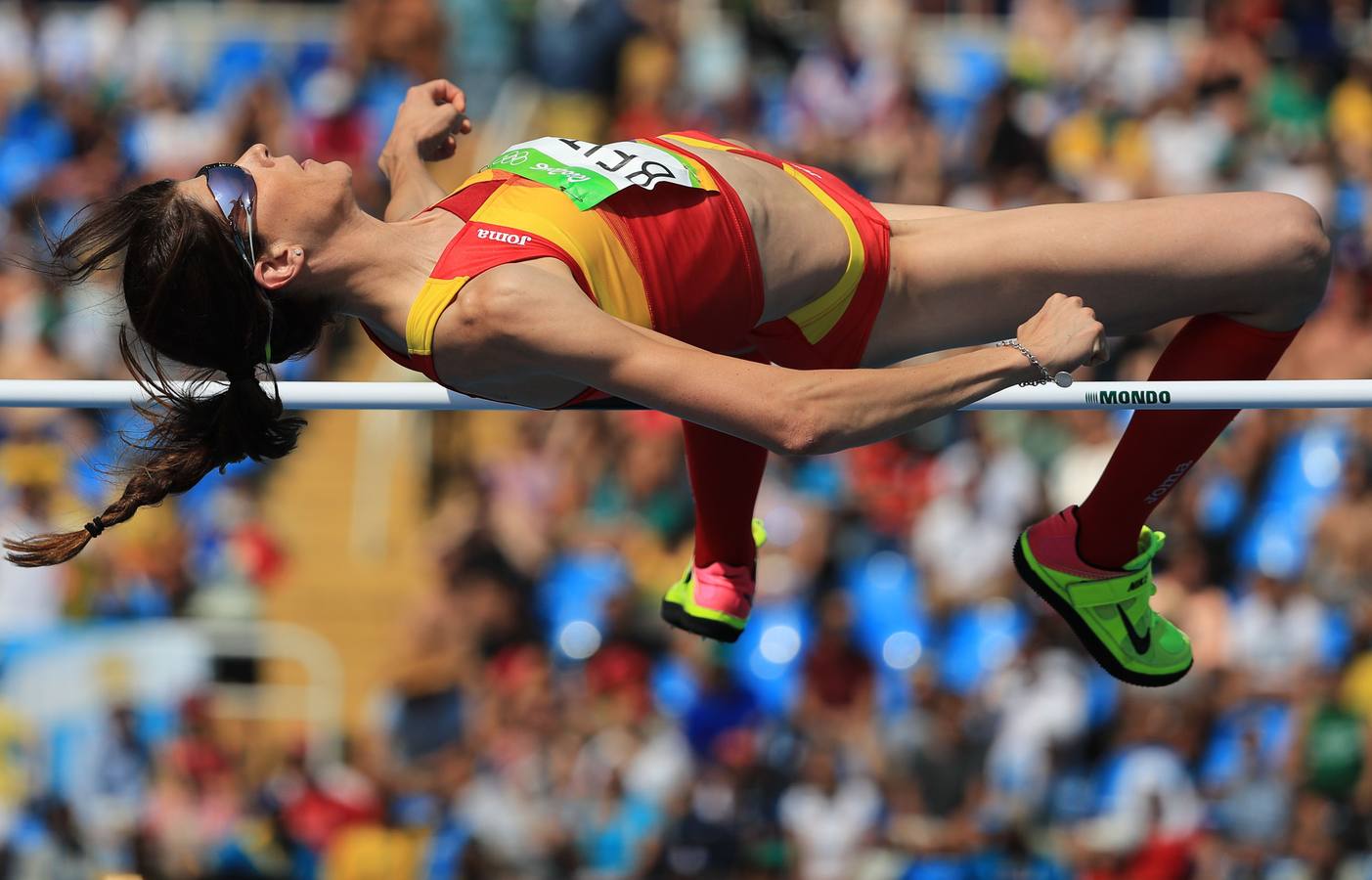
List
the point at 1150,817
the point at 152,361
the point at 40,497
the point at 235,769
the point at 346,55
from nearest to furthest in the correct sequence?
the point at 152,361 → the point at 1150,817 → the point at 235,769 → the point at 40,497 → the point at 346,55

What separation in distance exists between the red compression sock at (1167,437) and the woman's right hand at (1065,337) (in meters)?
0.70

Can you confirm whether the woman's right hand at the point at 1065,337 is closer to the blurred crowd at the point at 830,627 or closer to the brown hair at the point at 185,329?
the brown hair at the point at 185,329

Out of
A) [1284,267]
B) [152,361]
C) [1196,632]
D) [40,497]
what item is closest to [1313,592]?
[1196,632]

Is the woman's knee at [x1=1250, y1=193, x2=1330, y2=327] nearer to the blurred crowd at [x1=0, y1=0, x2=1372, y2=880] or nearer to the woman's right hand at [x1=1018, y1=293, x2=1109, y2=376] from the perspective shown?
the woman's right hand at [x1=1018, y1=293, x2=1109, y2=376]

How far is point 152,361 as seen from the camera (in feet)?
12.6

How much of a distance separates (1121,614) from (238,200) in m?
2.45

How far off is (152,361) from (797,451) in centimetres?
148

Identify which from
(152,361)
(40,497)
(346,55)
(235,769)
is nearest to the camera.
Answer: (152,361)

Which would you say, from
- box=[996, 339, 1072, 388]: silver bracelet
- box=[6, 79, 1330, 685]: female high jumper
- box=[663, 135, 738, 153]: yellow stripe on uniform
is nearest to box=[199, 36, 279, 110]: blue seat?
box=[6, 79, 1330, 685]: female high jumper

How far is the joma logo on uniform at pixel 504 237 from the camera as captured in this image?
139 inches

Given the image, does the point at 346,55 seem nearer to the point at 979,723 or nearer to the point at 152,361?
the point at 979,723

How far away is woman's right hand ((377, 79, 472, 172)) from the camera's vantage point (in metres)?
4.41

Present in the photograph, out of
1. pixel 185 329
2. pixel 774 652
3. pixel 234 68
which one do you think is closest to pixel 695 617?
pixel 185 329

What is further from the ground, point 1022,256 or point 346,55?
point 1022,256
